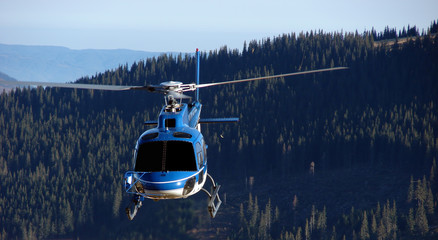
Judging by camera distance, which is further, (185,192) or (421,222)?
(421,222)

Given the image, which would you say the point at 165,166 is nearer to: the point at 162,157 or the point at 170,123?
the point at 162,157

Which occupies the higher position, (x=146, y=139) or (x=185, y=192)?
(x=146, y=139)

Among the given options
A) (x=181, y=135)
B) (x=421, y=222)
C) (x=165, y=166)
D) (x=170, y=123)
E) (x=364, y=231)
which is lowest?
(x=364, y=231)

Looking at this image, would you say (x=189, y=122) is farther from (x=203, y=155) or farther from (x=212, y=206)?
(x=212, y=206)

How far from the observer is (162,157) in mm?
29203

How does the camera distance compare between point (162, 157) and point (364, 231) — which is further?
point (364, 231)

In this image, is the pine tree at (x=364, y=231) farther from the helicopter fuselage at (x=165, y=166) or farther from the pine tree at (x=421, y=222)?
the helicopter fuselage at (x=165, y=166)

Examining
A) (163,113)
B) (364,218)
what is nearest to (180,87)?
(163,113)

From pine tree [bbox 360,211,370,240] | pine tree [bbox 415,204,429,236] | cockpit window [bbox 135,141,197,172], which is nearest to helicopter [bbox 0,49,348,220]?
cockpit window [bbox 135,141,197,172]

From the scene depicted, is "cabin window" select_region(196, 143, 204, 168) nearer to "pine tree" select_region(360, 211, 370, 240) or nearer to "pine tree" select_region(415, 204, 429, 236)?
"pine tree" select_region(360, 211, 370, 240)

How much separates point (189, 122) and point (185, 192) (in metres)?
7.40

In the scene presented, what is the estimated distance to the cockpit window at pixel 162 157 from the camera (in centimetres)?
2914

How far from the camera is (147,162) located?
29.2 m

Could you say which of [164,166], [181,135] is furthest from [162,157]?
[181,135]
